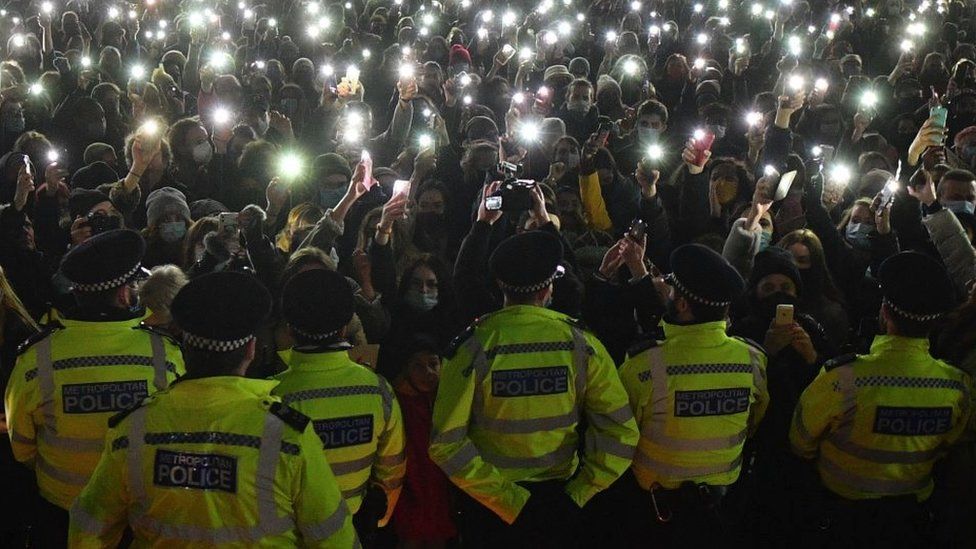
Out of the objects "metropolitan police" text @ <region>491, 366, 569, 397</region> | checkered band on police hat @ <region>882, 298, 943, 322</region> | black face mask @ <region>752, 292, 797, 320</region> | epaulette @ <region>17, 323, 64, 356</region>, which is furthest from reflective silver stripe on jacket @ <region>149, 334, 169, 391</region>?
black face mask @ <region>752, 292, 797, 320</region>

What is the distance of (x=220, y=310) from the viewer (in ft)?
8.21

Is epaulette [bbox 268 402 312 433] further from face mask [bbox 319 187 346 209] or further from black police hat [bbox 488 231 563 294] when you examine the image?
face mask [bbox 319 187 346 209]

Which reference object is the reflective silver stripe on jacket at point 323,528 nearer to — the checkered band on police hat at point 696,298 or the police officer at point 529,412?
the police officer at point 529,412

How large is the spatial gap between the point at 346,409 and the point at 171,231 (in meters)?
3.34

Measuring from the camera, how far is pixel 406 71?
834 cm

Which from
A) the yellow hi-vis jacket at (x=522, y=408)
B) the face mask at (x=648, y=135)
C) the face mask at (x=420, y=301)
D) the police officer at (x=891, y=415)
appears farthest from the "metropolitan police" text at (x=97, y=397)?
the face mask at (x=648, y=135)

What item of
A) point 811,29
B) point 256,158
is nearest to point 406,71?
point 256,158

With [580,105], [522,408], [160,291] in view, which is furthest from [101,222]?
[580,105]

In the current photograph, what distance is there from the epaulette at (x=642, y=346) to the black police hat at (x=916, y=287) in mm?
1063

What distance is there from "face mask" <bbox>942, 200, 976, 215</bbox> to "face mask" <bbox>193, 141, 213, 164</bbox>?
6.40m

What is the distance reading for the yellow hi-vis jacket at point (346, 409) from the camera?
307 centimetres

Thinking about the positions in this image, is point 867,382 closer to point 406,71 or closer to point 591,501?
point 591,501

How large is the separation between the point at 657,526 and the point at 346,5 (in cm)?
1377

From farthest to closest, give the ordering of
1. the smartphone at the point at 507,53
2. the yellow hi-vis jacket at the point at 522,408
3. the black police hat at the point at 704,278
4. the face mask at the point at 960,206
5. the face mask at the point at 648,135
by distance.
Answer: the smartphone at the point at 507,53, the face mask at the point at 648,135, the face mask at the point at 960,206, the black police hat at the point at 704,278, the yellow hi-vis jacket at the point at 522,408
